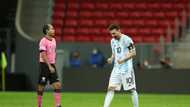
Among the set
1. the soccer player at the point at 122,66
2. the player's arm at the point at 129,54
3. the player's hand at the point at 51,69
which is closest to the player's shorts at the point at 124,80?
the soccer player at the point at 122,66

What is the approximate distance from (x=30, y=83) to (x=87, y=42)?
134 inches

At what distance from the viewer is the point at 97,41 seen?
3306cm

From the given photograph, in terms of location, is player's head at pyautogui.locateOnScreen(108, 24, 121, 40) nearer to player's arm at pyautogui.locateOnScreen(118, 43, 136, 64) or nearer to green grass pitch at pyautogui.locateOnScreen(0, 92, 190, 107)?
player's arm at pyautogui.locateOnScreen(118, 43, 136, 64)

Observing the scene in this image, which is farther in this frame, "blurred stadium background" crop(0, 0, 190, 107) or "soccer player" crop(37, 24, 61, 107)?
"blurred stadium background" crop(0, 0, 190, 107)

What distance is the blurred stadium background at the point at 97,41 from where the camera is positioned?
29484mm

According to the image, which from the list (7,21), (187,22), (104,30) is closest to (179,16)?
(187,22)

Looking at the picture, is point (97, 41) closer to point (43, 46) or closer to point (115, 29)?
point (43, 46)

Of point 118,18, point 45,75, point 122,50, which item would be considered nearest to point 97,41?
point 118,18

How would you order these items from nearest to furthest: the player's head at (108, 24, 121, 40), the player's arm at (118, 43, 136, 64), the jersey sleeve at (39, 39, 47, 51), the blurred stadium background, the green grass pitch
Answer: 1. the player's head at (108, 24, 121, 40)
2. the player's arm at (118, 43, 136, 64)
3. the jersey sleeve at (39, 39, 47, 51)
4. the green grass pitch
5. the blurred stadium background

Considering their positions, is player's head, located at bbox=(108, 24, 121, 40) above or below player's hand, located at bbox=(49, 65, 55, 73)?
above

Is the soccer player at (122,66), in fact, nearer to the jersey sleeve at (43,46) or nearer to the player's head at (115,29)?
the player's head at (115,29)

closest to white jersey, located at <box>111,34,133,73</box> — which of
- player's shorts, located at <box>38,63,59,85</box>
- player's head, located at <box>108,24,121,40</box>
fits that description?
player's head, located at <box>108,24,121,40</box>

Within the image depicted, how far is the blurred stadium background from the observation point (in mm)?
29484

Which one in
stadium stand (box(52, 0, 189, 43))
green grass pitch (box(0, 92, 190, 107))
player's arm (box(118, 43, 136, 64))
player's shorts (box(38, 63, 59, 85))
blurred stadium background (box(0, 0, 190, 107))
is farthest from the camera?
stadium stand (box(52, 0, 189, 43))
